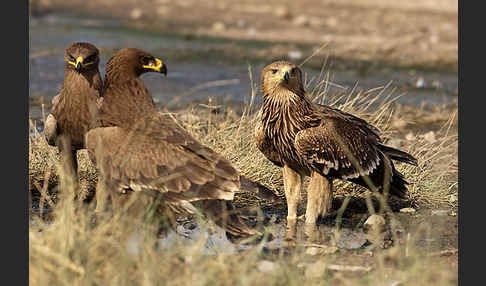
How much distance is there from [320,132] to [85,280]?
239 cm

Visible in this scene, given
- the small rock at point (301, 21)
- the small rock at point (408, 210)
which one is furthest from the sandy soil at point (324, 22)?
the small rock at point (408, 210)

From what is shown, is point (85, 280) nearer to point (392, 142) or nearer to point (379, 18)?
point (392, 142)

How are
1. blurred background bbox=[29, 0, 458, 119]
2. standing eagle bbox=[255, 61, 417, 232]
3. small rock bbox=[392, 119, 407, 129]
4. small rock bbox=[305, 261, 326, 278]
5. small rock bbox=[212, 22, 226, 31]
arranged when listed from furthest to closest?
small rock bbox=[212, 22, 226, 31], blurred background bbox=[29, 0, 458, 119], small rock bbox=[392, 119, 407, 129], standing eagle bbox=[255, 61, 417, 232], small rock bbox=[305, 261, 326, 278]

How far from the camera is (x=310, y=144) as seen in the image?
579 cm

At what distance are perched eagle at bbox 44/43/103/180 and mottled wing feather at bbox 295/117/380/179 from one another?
1554mm

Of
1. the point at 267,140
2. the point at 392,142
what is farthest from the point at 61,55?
the point at 267,140

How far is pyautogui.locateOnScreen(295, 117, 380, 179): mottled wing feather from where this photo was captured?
228 inches

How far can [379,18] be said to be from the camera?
797 inches

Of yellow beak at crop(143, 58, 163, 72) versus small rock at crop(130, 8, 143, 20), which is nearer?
yellow beak at crop(143, 58, 163, 72)

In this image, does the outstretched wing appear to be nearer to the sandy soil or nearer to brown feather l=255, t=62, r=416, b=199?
brown feather l=255, t=62, r=416, b=199

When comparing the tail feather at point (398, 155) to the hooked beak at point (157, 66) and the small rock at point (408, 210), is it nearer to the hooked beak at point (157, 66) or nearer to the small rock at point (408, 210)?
the small rock at point (408, 210)

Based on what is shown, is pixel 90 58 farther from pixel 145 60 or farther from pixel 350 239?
pixel 350 239

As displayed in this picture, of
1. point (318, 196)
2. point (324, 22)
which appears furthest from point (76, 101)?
point (324, 22)

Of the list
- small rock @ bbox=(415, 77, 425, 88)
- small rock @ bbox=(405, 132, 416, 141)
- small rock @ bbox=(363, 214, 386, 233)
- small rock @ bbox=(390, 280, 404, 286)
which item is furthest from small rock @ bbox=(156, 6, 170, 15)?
small rock @ bbox=(390, 280, 404, 286)
